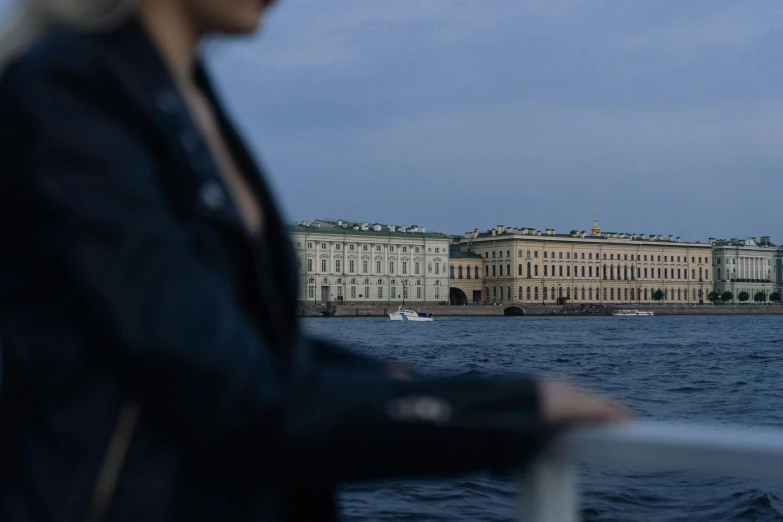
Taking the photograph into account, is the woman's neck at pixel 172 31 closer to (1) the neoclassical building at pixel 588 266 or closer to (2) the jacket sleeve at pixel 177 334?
(2) the jacket sleeve at pixel 177 334

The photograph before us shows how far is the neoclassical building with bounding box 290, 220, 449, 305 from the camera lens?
58.2 metres

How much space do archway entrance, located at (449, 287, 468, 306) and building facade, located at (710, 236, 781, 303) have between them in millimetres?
24292

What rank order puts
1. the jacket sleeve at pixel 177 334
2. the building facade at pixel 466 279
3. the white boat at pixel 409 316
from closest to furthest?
1. the jacket sleeve at pixel 177 334
2. the white boat at pixel 409 316
3. the building facade at pixel 466 279

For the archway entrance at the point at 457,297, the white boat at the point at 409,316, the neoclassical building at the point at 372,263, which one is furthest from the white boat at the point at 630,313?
the white boat at the point at 409,316

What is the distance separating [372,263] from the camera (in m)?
60.4

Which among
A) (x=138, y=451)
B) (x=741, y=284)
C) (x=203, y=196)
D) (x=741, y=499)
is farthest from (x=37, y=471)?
(x=741, y=284)

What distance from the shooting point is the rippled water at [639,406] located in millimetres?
5559

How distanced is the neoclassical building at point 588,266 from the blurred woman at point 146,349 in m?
64.8

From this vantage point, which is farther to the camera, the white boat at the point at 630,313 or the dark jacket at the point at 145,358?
the white boat at the point at 630,313

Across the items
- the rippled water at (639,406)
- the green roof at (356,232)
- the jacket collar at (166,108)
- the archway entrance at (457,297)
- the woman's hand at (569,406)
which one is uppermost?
the green roof at (356,232)

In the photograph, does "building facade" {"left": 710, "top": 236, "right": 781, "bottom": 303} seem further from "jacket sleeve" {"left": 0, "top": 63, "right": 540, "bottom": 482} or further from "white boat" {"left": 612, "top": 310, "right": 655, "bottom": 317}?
"jacket sleeve" {"left": 0, "top": 63, "right": 540, "bottom": 482}

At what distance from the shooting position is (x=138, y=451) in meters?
0.55

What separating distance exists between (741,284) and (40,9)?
83.4m

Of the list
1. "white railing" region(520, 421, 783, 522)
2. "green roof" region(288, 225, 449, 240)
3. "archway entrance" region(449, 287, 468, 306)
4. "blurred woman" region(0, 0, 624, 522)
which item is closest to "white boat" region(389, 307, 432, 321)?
"green roof" region(288, 225, 449, 240)
